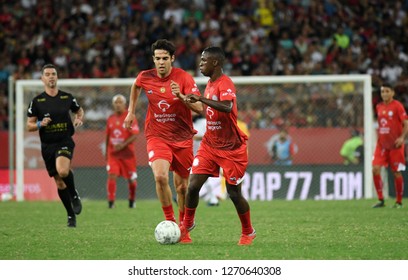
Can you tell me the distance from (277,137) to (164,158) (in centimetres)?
1147

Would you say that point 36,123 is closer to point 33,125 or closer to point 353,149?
point 33,125

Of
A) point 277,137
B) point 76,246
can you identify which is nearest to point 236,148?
point 76,246

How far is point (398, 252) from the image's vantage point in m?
9.31

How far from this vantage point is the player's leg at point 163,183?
10555 millimetres

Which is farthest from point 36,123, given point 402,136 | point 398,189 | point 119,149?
point 398,189

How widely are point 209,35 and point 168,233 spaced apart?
16.4m

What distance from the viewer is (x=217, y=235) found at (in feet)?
37.9

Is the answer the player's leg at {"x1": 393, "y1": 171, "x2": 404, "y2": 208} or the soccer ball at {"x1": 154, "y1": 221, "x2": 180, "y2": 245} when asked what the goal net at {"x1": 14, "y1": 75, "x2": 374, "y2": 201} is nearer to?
the player's leg at {"x1": 393, "y1": 171, "x2": 404, "y2": 208}

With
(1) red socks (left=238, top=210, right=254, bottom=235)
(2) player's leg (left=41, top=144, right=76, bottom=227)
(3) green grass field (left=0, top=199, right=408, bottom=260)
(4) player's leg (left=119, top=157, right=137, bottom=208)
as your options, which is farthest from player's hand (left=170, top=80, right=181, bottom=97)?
(4) player's leg (left=119, top=157, right=137, bottom=208)

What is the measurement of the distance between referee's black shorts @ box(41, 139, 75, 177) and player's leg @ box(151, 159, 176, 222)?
270 cm

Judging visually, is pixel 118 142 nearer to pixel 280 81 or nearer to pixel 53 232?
pixel 280 81

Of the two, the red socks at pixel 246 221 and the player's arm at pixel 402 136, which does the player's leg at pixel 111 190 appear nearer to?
the player's arm at pixel 402 136

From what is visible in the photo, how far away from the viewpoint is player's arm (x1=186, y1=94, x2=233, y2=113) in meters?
9.62

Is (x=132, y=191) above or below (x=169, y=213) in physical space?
below
